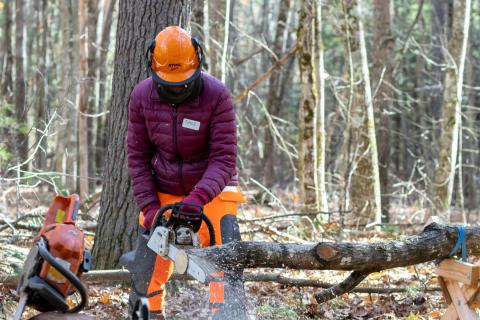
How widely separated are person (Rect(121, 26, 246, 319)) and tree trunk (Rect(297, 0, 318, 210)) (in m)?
5.86

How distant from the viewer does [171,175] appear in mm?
4668

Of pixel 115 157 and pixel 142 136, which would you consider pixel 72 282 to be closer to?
pixel 142 136

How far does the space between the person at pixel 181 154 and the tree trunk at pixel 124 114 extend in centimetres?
105

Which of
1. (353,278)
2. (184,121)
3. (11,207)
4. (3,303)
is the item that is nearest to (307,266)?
(353,278)

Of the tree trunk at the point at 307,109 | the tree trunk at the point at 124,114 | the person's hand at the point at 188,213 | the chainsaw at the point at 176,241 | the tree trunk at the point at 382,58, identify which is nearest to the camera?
the chainsaw at the point at 176,241

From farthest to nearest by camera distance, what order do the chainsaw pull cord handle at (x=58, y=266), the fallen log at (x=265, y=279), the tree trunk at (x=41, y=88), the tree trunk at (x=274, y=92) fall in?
the tree trunk at (x=274, y=92)
the tree trunk at (x=41, y=88)
the fallen log at (x=265, y=279)
the chainsaw pull cord handle at (x=58, y=266)

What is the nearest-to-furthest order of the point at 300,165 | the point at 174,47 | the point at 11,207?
the point at 174,47, the point at 300,165, the point at 11,207

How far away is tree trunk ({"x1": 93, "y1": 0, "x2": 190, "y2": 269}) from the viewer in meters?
5.73

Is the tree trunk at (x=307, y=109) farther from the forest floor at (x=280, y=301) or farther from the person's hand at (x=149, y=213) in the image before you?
the person's hand at (x=149, y=213)

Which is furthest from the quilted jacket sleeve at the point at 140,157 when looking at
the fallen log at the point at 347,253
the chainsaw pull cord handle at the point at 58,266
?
the chainsaw pull cord handle at the point at 58,266

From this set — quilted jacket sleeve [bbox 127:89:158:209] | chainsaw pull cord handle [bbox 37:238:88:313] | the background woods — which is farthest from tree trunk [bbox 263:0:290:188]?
chainsaw pull cord handle [bbox 37:238:88:313]

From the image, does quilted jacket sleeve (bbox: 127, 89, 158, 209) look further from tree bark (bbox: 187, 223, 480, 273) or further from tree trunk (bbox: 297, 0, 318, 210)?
tree trunk (bbox: 297, 0, 318, 210)

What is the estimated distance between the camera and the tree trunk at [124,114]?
573 cm

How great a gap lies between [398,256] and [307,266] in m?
0.65
